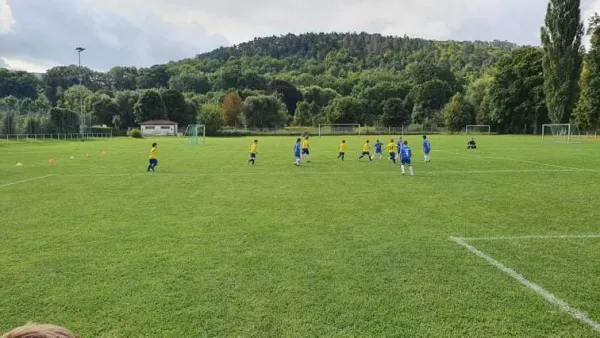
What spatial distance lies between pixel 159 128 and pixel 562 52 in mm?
73666

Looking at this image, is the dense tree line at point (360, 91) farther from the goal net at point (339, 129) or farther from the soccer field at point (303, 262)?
the soccer field at point (303, 262)

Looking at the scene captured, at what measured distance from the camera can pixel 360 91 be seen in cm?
13175

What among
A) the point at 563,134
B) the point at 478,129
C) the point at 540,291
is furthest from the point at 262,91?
the point at 540,291

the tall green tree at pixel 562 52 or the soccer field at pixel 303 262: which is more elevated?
the tall green tree at pixel 562 52

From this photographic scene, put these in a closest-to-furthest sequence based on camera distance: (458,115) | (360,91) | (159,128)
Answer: (458,115) → (159,128) → (360,91)

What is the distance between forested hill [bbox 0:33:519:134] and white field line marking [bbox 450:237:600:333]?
61723mm

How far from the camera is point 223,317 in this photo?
4.87 metres

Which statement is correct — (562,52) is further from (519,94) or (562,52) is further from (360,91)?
(360,91)

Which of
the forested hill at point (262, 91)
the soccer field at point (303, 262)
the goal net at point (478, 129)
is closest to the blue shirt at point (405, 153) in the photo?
the soccer field at point (303, 262)

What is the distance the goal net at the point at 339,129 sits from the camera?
3779 inches


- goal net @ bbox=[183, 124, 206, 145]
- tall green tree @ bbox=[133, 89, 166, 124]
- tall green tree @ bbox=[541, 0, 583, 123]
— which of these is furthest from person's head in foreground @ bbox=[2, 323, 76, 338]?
tall green tree @ bbox=[133, 89, 166, 124]

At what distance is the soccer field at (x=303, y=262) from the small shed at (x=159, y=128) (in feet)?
278

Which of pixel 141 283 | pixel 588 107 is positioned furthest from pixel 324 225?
pixel 588 107

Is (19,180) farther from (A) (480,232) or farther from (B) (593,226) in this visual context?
(B) (593,226)
